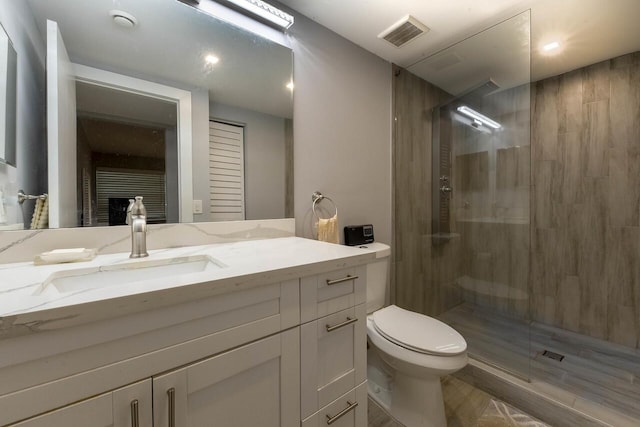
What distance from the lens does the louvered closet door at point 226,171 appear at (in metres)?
1.22

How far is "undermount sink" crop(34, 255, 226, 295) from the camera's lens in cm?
72

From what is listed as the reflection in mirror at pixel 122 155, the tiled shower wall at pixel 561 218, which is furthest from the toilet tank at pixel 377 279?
the reflection in mirror at pixel 122 155

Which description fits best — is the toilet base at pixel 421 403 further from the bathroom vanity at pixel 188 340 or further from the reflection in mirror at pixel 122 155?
the reflection in mirror at pixel 122 155

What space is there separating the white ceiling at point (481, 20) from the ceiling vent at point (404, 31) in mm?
29

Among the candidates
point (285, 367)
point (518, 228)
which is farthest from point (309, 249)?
point (518, 228)

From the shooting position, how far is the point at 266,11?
1.31 metres

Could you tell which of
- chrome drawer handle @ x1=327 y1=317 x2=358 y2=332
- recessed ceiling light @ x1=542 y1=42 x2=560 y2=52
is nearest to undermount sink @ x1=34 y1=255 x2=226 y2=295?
chrome drawer handle @ x1=327 y1=317 x2=358 y2=332

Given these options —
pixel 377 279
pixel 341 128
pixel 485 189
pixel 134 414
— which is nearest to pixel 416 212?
pixel 485 189

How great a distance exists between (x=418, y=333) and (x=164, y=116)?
150cm

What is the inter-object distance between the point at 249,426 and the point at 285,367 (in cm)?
16

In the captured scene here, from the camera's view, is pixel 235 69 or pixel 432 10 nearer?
pixel 235 69

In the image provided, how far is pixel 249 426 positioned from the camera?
0.69 m

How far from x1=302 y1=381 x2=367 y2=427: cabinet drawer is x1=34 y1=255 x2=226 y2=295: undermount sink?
0.56m

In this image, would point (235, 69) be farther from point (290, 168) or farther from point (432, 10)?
point (432, 10)
